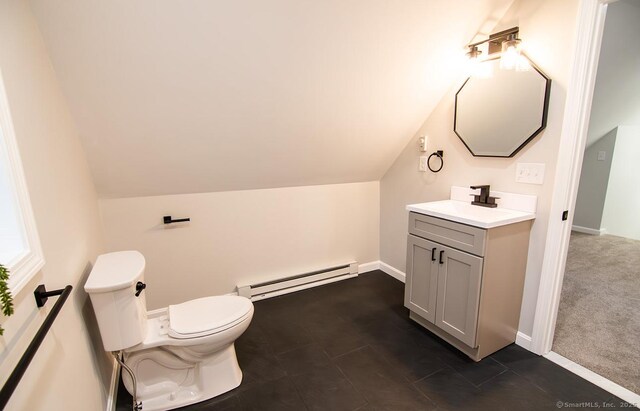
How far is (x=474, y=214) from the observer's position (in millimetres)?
1933

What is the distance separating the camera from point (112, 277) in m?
1.47

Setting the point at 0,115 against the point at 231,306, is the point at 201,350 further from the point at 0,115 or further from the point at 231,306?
the point at 0,115

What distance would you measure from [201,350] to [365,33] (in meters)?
1.99

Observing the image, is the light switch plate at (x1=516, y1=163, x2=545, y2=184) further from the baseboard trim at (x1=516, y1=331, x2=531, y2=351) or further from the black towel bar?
the black towel bar

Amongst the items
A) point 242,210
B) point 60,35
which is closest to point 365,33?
point 60,35

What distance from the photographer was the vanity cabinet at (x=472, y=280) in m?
1.81

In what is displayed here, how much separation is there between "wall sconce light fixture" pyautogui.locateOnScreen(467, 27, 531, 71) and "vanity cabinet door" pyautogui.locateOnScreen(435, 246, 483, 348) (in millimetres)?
1193

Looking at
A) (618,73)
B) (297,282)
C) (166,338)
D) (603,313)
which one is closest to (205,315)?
(166,338)

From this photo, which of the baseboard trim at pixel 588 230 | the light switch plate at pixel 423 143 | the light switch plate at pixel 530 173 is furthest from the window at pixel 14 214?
the baseboard trim at pixel 588 230

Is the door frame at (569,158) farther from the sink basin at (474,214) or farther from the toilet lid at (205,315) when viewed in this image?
the toilet lid at (205,315)

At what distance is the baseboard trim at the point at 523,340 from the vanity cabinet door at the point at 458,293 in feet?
1.52

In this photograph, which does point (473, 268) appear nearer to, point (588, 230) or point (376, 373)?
point (376, 373)

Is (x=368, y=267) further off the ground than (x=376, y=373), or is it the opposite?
(x=368, y=267)

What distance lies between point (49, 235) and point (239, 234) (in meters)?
1.55
